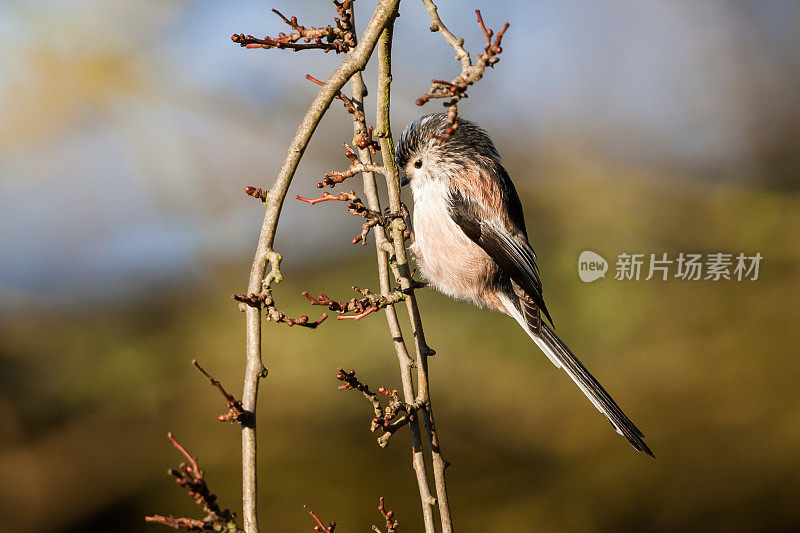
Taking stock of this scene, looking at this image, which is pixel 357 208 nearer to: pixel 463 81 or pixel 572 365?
pixel 463 81

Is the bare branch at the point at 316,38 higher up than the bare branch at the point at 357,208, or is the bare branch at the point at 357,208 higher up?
the bare branch at the point at 316,38

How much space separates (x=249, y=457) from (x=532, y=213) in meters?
3.45

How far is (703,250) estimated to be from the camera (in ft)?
14.1

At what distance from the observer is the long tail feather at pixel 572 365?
213 centimetres

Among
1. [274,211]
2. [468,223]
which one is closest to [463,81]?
[274,211]

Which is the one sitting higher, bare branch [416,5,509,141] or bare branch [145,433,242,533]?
bare branch [416,5,509,141]

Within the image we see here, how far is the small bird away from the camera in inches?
91.7

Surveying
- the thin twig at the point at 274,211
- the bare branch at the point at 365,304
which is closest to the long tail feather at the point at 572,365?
the bare branch at the point at 365,304

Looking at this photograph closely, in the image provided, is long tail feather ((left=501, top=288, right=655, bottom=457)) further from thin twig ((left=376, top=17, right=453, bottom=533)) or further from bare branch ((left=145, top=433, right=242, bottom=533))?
bare branch ((left=145, top=433, right=242, bottom=533))

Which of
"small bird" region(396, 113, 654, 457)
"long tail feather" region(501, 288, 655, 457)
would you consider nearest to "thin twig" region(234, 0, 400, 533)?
"small bird" region(396, 113, 654, 457)

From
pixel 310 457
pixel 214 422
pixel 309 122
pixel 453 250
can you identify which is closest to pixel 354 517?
pixel 310 457

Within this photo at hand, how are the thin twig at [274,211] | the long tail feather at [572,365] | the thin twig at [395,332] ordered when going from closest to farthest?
the thin twig at [274,211] < the thin twig at [395,332] < the long tail feather at [572,365]

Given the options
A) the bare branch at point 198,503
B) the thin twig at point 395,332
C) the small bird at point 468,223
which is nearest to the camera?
the bare branch at point 198,503

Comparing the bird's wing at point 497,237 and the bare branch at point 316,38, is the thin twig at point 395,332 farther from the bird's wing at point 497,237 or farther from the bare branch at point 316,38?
the bird's wing at point 497,237
